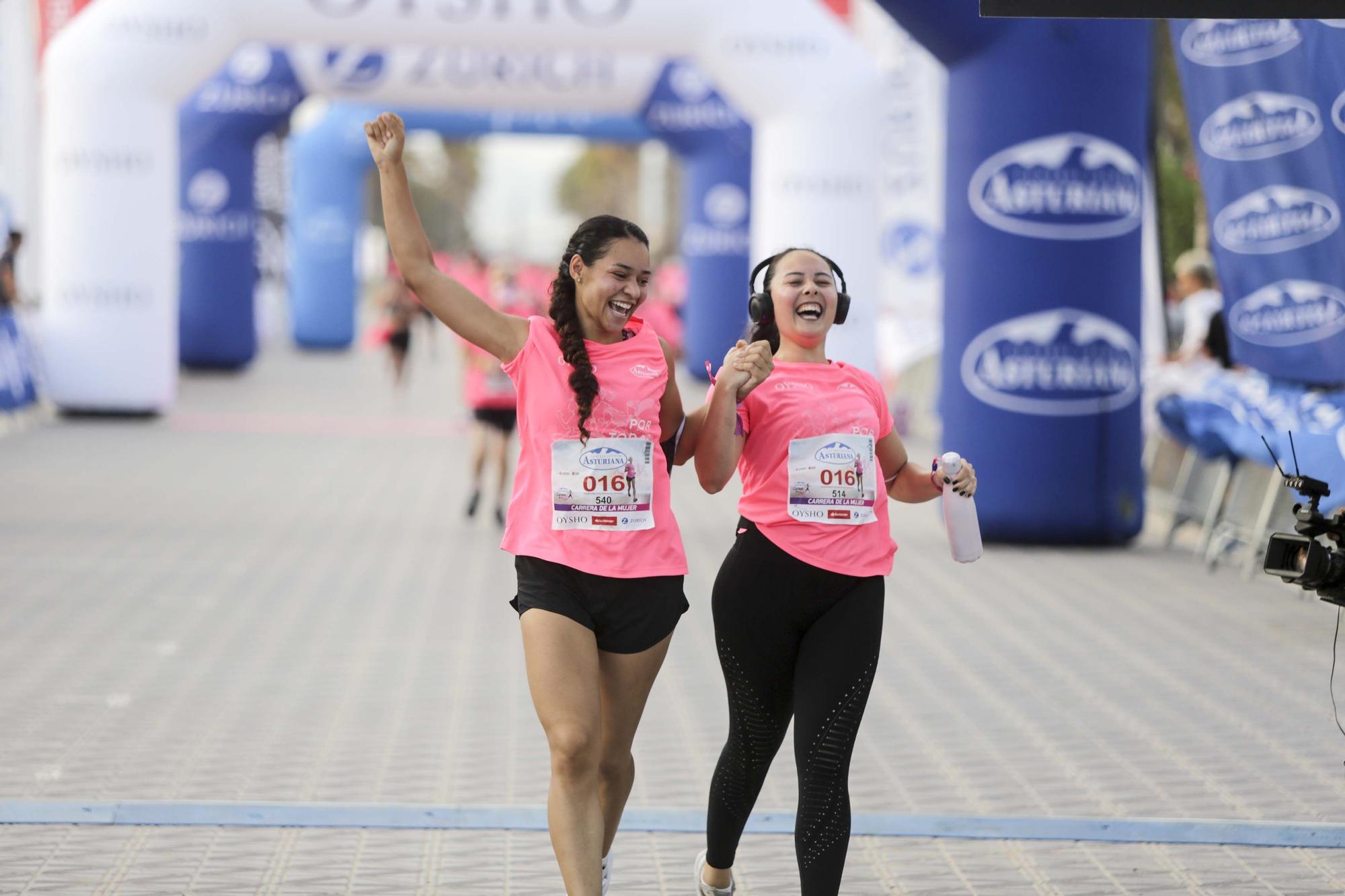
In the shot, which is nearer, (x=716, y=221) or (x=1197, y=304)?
(x=1197, y=304)

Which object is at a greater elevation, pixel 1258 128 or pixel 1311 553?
pixel 1258 128

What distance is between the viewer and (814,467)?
3912mm

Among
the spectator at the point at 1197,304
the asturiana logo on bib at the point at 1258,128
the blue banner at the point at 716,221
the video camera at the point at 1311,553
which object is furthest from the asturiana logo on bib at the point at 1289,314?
the blue banner at the point at 716,221

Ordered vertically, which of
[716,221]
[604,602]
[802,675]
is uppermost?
[716,221]

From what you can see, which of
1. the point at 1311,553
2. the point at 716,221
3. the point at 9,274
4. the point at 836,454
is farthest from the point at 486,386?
the point at 716,221

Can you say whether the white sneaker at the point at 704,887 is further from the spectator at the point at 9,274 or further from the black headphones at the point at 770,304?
the spectator at the point at 9,274

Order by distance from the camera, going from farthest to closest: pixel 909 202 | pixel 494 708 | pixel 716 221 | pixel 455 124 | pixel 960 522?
1. pixel 455 124
2. pixel 716 221
3. pixel 909 202
4. pixel 494 708
5. pixel 960 522

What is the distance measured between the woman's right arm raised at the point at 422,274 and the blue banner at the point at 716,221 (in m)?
19.7

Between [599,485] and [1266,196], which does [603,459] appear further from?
[1266,196]

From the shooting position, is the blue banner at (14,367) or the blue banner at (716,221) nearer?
the blue banner at (14,367)

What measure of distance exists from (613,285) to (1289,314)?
18.5 ft

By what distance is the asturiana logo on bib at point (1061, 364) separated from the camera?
34.6 ft

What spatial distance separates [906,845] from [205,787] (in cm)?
215

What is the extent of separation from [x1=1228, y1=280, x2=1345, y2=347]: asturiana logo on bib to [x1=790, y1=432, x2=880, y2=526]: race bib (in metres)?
4.52
